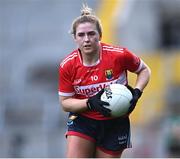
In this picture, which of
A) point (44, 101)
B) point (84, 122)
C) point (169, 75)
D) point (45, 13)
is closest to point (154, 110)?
point (169, 75)

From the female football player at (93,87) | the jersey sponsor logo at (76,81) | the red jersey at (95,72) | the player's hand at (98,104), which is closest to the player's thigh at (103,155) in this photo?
the female football player at (93,87)

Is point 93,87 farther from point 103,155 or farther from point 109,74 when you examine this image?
point 103,155

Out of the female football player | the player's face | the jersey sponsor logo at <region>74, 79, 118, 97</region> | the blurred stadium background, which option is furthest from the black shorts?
the blurred stadium background

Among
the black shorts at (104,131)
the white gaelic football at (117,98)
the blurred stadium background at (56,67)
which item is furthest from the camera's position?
the blurred stadium background at (56,67)

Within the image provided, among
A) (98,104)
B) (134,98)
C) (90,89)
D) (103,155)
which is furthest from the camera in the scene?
(103,155)

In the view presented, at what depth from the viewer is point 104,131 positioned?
663cm

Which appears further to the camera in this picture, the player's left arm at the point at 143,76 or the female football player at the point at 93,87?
the player's left arm at the point at 143,76

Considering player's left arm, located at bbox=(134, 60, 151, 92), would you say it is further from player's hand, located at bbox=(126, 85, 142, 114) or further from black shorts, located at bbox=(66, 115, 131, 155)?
black shorts, located at bbox=(66, 115, 131, 155)

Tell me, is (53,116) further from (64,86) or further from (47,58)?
(64,86)

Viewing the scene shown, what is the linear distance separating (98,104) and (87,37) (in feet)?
1.89

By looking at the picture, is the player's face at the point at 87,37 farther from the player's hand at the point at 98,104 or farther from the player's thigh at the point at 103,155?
the player's thigh at the point at 103,155

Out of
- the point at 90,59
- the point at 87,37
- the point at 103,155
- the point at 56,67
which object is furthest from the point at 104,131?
the point at 56,67

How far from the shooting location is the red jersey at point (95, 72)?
21.4 feet

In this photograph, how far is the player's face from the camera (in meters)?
6.43
